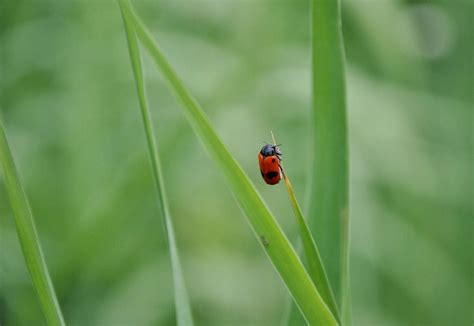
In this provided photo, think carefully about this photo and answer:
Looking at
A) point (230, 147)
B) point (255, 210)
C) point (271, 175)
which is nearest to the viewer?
point (255, 210)

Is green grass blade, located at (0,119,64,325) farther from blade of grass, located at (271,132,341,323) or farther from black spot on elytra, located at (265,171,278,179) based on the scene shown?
black spot on elytra, located at (265,171,278,179)

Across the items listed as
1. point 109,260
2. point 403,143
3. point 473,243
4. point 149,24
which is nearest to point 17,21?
point 149,24

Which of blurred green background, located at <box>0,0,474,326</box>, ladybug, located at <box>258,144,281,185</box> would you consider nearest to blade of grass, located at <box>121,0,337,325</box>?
ladybug, located at <box>258,144,281,185</box>

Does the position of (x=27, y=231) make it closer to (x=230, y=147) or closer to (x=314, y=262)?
(x=314, y=262)

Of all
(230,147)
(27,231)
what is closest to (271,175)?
(27,231)

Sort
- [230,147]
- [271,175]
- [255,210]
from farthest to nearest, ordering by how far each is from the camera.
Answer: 1. [230,147]
2. [271,175]
3. [255,210]

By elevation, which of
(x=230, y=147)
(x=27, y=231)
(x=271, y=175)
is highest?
(x=27, y=231)
